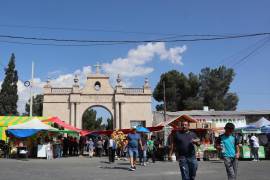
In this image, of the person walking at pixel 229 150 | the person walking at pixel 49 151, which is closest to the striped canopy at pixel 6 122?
the person walking at pixel 49 151

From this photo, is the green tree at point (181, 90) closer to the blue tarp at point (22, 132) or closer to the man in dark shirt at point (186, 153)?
the blue tarp at point (22, 132)

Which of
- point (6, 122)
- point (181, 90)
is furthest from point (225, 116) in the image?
point (6, 122)

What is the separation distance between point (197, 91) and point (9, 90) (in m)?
32.7

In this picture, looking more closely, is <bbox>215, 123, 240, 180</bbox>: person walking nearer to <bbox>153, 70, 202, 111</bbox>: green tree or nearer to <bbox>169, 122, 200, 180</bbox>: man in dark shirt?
<bbox>169, 122, 200, 180</bbox>: man in dark shirt

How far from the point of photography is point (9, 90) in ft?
186

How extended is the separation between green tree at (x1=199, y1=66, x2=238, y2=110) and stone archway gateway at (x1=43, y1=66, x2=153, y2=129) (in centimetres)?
2870

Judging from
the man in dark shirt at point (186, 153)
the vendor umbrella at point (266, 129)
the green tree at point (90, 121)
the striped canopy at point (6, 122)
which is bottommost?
the man in dark shirt at point (186, 153)

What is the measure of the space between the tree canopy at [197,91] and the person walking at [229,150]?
195ft

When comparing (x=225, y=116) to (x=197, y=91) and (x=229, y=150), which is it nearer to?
(x=197, y=91)

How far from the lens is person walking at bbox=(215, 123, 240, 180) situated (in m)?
9.04

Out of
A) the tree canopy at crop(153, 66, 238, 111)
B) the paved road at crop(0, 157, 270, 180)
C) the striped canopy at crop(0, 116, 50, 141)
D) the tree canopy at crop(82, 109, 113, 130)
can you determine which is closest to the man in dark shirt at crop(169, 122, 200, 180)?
the paved road at crop(0, 157, 270, 180)

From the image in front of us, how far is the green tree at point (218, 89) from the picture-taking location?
240 ft

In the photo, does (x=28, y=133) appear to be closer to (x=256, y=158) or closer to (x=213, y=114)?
(x=256, y=158)

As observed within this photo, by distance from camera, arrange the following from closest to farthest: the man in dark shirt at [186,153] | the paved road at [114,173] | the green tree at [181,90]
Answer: the man in dark shirt at [186,153]
the paved road at [114,173]
the green tree at [181,90]
